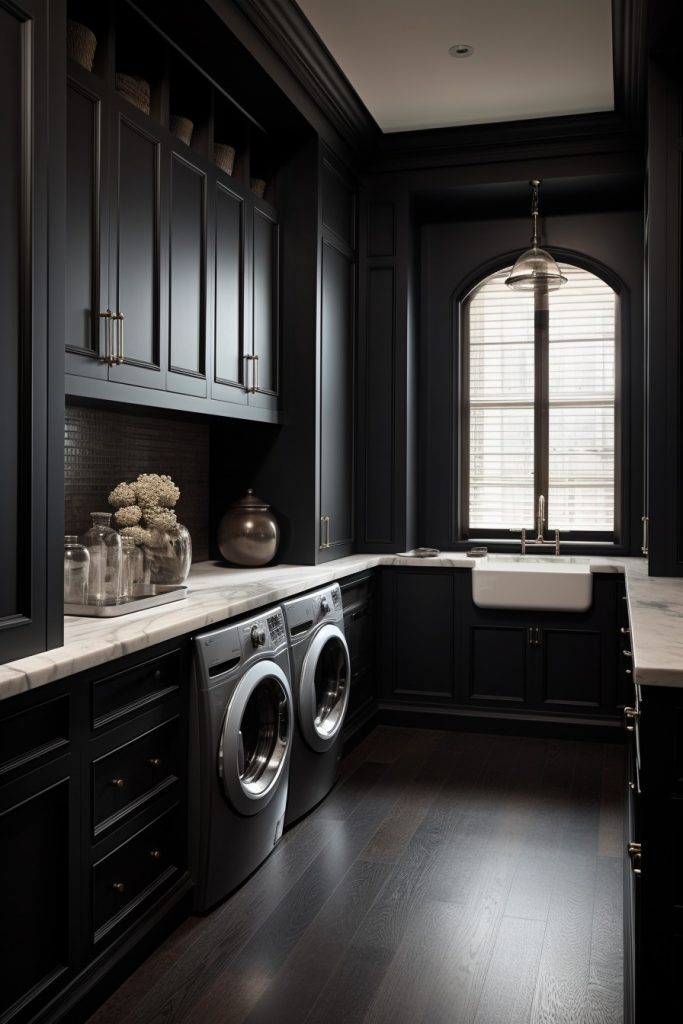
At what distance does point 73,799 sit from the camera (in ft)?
6.72

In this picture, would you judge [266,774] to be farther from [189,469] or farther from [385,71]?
[385,71]

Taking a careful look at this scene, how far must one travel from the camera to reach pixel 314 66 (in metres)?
3.72

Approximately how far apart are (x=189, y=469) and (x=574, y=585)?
1914 millimetres

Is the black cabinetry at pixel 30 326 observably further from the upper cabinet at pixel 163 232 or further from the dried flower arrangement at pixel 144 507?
the dried flower arrangement at pixel 144 507

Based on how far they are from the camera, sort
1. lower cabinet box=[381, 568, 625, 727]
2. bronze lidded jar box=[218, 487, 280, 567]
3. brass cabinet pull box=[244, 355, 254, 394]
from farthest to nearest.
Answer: lower cabinet box=[381, 568, 625, 727] → bronze lidded jar box=[218, 487, 280, 567] → brass cabinet pull box=[244, 355, 254, 394]

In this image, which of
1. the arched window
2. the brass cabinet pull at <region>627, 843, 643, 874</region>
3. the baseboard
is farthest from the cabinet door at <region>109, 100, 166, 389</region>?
the arched window

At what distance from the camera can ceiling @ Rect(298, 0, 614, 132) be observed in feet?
11.1

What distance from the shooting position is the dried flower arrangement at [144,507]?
2994mm

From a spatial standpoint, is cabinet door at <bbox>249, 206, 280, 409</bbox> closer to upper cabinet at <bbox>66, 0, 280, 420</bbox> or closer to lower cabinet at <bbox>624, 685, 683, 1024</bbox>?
upper cabinet at <bbox>66, 0, 280, 420</bbox>

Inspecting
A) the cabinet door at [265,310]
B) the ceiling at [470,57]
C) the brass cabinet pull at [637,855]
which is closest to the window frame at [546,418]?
the ceiling at [470,57]

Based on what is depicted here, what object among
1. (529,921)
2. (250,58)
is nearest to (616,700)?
(529,921)

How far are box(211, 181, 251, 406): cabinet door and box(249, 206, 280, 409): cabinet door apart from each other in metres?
0.12

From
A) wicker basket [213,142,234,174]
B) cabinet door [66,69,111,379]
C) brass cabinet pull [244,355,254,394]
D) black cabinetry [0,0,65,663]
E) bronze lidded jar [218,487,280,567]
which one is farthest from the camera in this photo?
bronze lidded jar [218,487,280,567]

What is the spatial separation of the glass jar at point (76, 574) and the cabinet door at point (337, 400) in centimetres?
178
